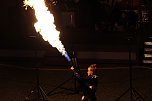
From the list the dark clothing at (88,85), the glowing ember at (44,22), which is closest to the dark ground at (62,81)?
the dark clothing at (88,85)

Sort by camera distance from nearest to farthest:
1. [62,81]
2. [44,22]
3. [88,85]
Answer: [88,85]
[44,22]
[62,81]

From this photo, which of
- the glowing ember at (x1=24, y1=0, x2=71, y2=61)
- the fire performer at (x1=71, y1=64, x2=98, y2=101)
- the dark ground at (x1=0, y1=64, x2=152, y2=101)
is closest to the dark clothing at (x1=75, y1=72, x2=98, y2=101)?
the fire performer at (x1=71, y1=64, x2=98, y2=101)

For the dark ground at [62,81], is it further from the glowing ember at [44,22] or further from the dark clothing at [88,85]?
the glowing ember at [44,22]

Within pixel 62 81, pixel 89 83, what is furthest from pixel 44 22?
pixel 62 81

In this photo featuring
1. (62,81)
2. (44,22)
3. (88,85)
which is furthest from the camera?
(62,81)

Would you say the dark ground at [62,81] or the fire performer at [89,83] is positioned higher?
the fire performer at [89,83]

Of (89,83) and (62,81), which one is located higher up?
(89,83)

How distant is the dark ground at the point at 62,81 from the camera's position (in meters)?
11.3

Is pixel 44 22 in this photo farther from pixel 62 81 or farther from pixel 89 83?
pixel 62 81

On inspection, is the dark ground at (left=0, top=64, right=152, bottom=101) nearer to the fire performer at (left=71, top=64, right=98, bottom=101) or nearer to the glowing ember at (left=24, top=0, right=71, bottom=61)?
the fire performer at (left=71, top=64, right=98, bottom=101)

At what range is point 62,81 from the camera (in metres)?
13.1

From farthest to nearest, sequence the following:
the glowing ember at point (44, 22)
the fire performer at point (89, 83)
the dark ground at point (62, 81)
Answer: the dark ground at point (62, 81) → the glowing ember at point (44, 22) → the fire performer at point (89, 83)

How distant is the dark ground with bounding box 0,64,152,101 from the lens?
11.3 m

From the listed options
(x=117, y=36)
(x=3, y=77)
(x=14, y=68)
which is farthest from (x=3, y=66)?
(x=117, y=36)
